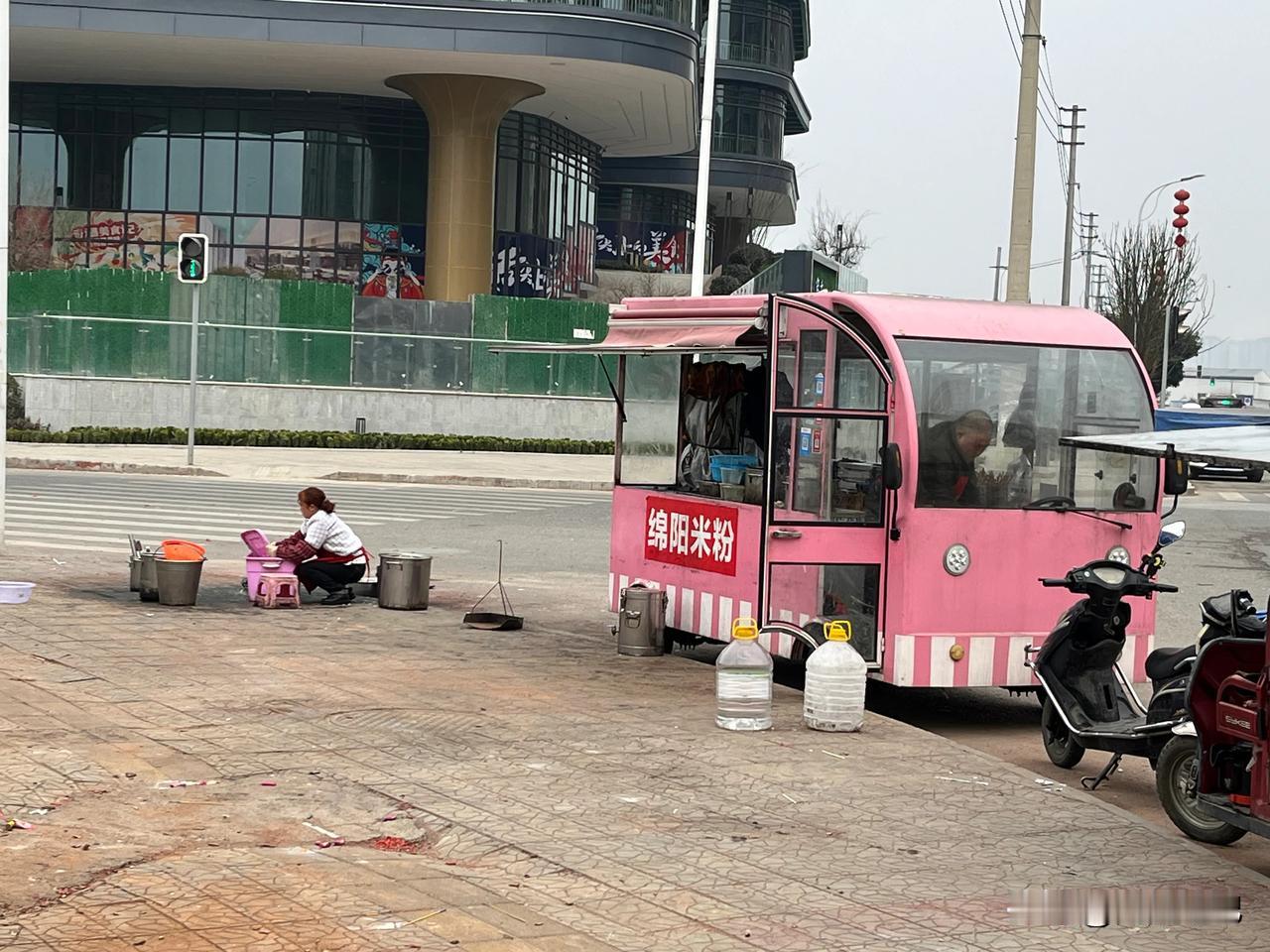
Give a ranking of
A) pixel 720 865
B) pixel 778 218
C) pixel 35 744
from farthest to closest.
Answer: pixel 778 218 < pixel 35 744 < pixel 720 865

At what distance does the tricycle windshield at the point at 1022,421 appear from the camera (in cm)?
1056

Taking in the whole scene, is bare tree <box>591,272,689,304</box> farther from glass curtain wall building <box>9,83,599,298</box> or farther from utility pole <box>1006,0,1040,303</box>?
utility pole <box>1006,0,1040,303</box>

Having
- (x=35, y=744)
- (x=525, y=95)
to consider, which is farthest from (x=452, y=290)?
(x=35, y=744)

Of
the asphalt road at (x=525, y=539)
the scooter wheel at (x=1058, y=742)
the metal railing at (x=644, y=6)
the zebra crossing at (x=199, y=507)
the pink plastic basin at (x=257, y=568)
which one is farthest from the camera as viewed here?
the metal railing at (x=644, y=6)

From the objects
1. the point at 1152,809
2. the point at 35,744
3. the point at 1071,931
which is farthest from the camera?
the point at 1152,809

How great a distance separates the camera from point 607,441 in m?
40.2

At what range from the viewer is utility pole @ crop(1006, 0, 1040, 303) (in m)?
22.5

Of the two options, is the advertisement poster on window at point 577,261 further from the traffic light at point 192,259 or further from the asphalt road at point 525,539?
the asphalt road at point 525,539

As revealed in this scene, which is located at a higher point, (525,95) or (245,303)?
(525,95)

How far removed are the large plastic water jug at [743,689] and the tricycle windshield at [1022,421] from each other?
5.58 feet

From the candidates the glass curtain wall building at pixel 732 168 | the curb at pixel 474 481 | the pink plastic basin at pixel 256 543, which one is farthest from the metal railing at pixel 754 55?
the pink plastic basin at pixel 256 543

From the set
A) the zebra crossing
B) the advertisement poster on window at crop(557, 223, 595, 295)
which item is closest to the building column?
the advertisement poster on window at crop(557, 223, 595, 295)

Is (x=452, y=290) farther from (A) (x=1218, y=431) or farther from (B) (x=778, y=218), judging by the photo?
(A) (x=1218, y=431)

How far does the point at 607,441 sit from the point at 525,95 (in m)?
13.1
